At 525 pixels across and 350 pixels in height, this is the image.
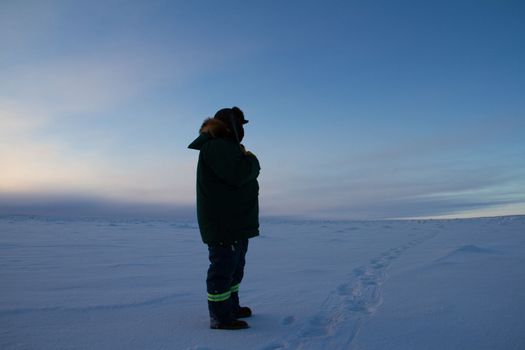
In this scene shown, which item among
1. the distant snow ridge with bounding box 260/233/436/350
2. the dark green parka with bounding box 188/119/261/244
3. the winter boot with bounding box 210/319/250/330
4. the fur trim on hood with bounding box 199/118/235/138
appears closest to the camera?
the distant snow ridge with bounding box 260/233/436/350

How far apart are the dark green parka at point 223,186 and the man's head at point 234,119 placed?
0.17ft

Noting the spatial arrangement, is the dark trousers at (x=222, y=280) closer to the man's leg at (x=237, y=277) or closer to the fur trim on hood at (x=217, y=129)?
the man's leg at (x=237, y=277)

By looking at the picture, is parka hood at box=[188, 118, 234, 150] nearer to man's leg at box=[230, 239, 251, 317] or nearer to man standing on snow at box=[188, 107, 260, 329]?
man standing on snow at box=[188, 107, 260, 329]

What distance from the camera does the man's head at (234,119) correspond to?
270 centimetres

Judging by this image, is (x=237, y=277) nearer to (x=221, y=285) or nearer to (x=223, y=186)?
(x=221, y=285)

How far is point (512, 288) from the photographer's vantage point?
3582 mm

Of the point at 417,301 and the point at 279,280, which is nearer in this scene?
the point at 417,301

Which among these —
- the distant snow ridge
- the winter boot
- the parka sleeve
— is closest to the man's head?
the parka sleeve

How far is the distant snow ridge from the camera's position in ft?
7.06

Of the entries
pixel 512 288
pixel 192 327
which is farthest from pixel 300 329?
pixel 512 288

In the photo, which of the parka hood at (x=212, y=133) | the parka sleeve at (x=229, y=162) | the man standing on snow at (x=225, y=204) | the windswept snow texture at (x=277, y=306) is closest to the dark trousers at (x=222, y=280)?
the man standing on snow at (x=225, y=204)

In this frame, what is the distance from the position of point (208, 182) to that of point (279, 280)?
2.24 metres

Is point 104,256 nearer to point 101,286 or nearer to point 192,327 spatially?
point 101,286

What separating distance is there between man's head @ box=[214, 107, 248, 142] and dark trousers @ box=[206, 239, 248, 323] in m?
0.85
